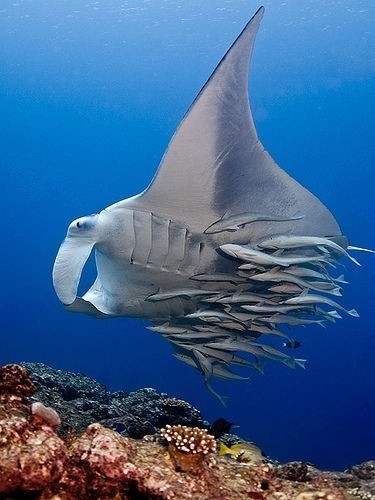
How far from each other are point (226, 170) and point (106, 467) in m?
3.55

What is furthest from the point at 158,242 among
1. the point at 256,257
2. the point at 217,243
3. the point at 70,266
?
the point at 256,257

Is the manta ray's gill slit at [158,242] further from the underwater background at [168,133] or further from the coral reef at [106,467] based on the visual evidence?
the underwater background at [168,133]

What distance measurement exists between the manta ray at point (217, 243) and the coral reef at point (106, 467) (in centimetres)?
196

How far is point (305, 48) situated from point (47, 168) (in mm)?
36465

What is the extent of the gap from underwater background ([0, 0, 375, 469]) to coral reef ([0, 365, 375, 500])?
95.4ft

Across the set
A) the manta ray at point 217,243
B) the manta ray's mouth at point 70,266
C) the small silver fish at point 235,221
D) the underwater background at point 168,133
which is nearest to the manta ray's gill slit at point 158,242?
the manta ray at point 217,243

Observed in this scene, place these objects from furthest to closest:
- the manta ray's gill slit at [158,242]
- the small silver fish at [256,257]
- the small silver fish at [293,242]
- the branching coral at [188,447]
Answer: the manta ray's gill slit at [158,242]
the small silver fish at [293,242]
the small silver fish at [256,257]
the branching coral at [188,447]

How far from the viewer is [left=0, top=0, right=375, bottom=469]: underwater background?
3681cm

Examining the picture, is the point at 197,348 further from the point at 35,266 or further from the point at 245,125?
the point at 35,266

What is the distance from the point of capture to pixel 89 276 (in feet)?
181

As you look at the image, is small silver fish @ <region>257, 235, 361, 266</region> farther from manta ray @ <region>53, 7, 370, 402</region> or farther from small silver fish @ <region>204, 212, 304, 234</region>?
small silver fish @ <region>204, 212, 304, 234</region>

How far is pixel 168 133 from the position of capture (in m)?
58.0

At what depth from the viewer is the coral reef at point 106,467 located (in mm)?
2656

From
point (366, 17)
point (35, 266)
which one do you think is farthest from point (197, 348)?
point (35, 266)
